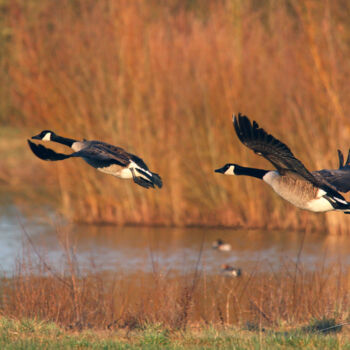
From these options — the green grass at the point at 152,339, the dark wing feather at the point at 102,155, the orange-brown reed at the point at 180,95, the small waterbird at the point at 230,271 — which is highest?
the orange-brown reed at the point at 180,95

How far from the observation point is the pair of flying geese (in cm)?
578

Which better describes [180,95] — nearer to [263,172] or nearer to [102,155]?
[263,172]

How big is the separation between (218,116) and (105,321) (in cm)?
732

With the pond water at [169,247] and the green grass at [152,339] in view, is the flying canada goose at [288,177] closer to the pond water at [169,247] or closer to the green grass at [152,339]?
the green grass at [152,339]

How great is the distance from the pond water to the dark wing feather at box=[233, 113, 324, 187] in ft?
22.3

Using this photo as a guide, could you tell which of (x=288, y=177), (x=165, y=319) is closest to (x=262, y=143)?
(x=288, y=177)

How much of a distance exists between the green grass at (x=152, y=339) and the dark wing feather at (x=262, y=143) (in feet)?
5.39

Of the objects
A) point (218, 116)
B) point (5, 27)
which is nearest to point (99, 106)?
point (218, 116)

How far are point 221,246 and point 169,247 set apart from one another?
0.95 meters

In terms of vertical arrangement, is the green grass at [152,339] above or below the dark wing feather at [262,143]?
below

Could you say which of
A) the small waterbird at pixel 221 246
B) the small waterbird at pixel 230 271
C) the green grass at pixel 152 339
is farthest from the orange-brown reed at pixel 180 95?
the green grass at pixel 152 339

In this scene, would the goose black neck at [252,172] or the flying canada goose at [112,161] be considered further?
the goose black neck at [252,172]

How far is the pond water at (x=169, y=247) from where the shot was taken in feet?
43.5

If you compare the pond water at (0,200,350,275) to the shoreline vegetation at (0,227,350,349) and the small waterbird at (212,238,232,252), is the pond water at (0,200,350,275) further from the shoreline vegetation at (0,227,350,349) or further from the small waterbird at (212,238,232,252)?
the shoreline vegetation at (0,227,350,349)
